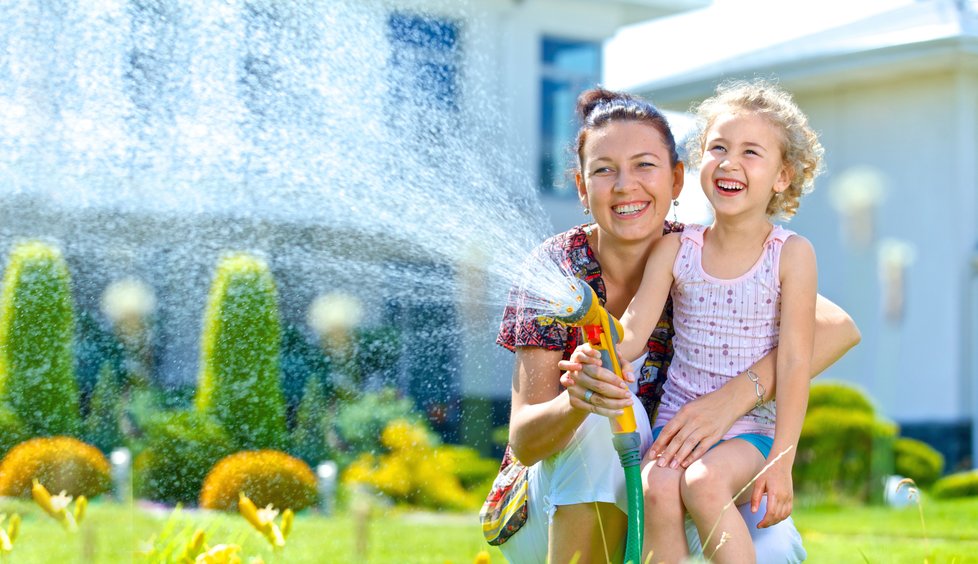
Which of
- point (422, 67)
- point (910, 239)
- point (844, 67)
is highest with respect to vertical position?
point (844, 67)

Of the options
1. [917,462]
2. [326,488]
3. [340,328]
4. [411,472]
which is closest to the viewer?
[326,488]

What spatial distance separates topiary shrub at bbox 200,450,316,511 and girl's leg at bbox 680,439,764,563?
3.85m

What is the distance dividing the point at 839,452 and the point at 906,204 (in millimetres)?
2402

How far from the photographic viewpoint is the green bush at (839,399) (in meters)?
8.70

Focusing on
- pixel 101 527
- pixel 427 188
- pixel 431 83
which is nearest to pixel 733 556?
pixel 427 188

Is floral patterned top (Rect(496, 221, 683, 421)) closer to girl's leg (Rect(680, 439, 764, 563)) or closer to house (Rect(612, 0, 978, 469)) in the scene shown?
girl's leg (Rect(680, 439, 764, 563))

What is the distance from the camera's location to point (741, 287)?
274 cm

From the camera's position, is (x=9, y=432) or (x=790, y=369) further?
(x=9, y=432)

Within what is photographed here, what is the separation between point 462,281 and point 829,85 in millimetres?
4912

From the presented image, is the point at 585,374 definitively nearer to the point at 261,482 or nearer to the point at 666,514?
the point at 666,514

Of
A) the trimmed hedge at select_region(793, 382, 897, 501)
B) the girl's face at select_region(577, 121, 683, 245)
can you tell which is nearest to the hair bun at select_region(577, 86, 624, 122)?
the girl's face at select_region(577, 121, 683, 245)

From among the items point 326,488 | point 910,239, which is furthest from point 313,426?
point 910,239

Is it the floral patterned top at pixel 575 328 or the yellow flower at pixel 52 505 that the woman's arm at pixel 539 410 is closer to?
the floral patterned top at pixel 575 328

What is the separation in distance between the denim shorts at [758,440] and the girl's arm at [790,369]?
0.08 metres
